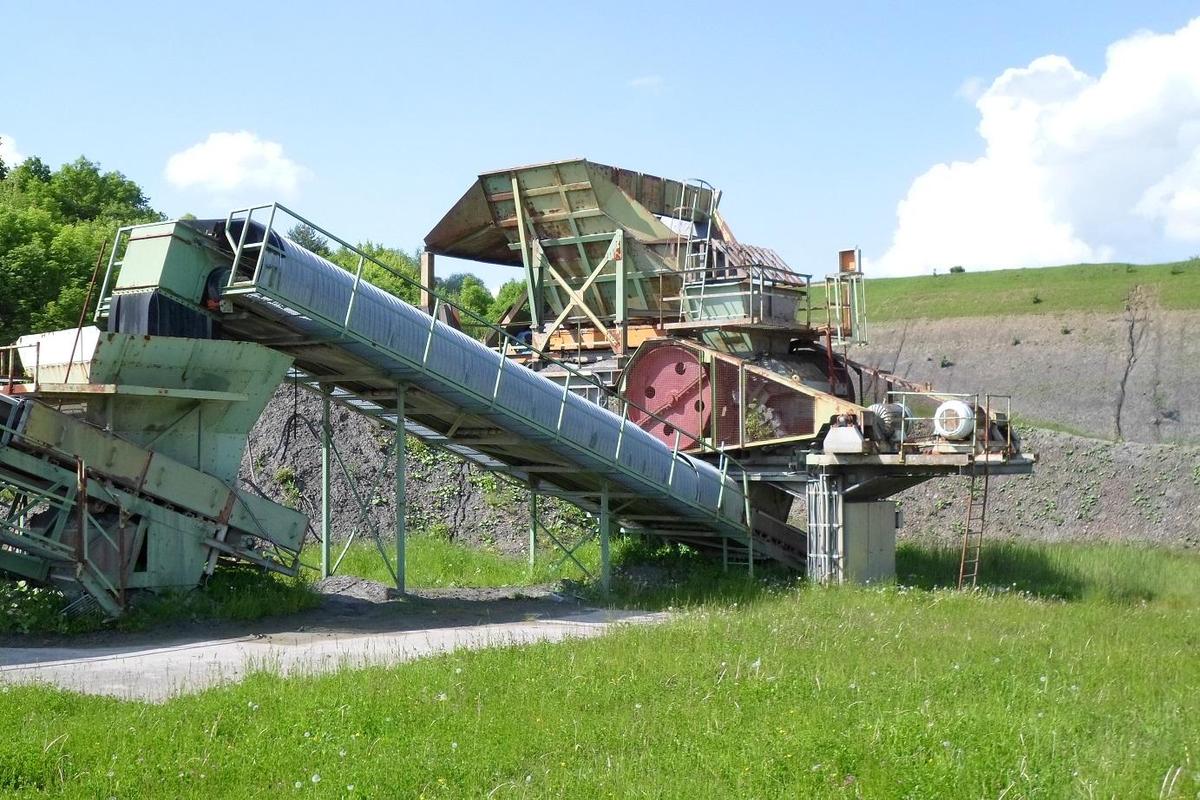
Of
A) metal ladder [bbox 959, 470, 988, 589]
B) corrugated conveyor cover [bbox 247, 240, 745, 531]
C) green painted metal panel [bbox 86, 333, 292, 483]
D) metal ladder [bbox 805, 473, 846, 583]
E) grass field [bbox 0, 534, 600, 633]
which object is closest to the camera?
grass field [bbox 0, 534, 600, 633]

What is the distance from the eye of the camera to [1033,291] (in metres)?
63.8

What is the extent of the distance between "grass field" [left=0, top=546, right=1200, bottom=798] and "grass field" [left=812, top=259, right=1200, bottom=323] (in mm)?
46545

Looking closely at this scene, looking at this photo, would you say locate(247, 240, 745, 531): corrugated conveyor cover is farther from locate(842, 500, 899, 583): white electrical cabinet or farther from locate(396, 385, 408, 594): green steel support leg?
locate(842, 500, 899, 583): white electrical cabinet

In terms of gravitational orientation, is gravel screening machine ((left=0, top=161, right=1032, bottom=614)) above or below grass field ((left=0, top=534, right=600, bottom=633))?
above

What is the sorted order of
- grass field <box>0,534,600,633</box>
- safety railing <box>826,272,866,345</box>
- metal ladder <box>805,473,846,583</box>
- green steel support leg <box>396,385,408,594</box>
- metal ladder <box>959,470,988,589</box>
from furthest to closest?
safety railing <box>826,272,866,345</box>, metal ladder <box>805,473,846,583</box>, metal ladder <box>959,470,988,589</box>, green steel support leg <box>396,385,408,594</box>, grass field <box>0,534,600,633</box>

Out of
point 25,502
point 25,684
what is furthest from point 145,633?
point 25,684

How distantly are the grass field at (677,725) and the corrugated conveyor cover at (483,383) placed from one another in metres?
4.56

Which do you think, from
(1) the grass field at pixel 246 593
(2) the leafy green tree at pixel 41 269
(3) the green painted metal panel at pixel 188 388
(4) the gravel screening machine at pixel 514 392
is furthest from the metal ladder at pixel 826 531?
(2) the leafy green tree at pixel 41 269

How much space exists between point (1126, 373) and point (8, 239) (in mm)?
42542

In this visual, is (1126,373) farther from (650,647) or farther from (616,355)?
(650,647)

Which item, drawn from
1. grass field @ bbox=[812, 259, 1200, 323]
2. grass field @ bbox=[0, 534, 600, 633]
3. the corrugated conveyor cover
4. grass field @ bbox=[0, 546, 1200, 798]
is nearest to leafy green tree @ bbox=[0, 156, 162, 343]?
grass field @ bbox=[0, 534, 600, 633]

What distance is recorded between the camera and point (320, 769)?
819 centimetres

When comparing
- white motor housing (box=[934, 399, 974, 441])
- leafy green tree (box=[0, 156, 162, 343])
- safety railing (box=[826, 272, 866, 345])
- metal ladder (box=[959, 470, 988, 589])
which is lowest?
metal ladder (box=[959, 470, 988, 589])

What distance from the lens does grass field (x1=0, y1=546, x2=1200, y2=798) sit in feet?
25.8
